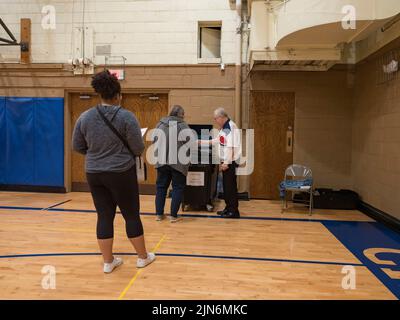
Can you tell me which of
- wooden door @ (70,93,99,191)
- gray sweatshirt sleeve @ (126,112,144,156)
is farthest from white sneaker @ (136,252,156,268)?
wooden door @ (70,93,99,191)

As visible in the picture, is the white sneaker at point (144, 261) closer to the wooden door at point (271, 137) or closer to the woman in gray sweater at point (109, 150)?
the woman in gray sweater at point (109, 150)

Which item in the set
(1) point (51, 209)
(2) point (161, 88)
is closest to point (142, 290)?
(1) point (51, 209)

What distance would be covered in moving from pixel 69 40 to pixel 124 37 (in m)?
1.01

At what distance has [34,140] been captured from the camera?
6.09 m

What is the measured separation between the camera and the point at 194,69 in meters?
5.77

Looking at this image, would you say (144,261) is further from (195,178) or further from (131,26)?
(131,26)

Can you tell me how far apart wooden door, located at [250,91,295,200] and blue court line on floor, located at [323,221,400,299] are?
1.57m

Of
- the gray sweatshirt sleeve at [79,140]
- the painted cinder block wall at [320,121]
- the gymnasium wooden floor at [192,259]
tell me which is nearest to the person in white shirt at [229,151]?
the gymnasium wooden floor at [192,259]

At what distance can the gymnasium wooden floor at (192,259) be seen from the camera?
2.29 m

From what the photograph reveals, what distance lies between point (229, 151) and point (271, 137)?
1.77 metres

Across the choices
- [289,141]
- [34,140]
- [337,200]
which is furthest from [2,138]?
[337,200]

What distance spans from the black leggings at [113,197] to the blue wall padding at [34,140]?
4.07m

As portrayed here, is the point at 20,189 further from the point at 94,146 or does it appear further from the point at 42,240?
the point at 94,146

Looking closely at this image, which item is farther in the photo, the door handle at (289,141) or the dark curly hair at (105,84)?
the door handle at (289,141)
